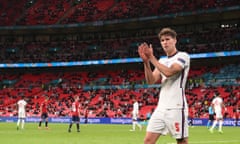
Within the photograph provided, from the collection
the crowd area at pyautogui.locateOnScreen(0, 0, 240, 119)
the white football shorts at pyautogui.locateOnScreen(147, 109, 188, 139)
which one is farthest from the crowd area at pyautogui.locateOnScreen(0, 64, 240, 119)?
the white football shorts at pyautogui.locateOnScreen(147, 109, 188, 139)

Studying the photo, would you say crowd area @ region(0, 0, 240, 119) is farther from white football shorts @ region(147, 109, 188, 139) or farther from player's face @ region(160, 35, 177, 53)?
player's face @ region(160, 35, 177, 53)

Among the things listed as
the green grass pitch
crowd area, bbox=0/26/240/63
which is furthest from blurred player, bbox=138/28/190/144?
crowd area, bbox=0/26/240/63

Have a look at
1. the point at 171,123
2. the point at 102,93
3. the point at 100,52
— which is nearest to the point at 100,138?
the point at 171,123

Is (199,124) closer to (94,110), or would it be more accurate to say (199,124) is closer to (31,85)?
(94,110)

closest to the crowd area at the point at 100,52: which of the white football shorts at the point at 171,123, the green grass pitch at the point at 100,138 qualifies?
the green grass pitch at the point at 100,138

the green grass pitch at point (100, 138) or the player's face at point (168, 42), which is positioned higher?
the player's face at point (168, 42)

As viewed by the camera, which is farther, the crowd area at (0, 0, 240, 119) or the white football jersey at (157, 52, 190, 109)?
the crowd area at (0, 0, 240, 119)

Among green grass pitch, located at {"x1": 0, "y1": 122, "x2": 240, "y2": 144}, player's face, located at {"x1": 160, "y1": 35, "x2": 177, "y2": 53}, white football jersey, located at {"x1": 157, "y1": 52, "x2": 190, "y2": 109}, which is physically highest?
player's face, located at {"x1": 160, "y1": 35, "x2": 177, "y2": 53}

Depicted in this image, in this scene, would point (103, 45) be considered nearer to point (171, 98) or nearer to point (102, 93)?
point (102, 93)

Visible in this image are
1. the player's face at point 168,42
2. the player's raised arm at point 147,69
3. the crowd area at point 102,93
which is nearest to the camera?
the player's raised arm at point 147,69

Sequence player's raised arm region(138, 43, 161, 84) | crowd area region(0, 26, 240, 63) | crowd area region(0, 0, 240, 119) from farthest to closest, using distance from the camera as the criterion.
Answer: crowd area region(0, 26, 240, 63), crowd area region(0, 0, 240, 119), player's raised arm region(138, 43, 161, 84)

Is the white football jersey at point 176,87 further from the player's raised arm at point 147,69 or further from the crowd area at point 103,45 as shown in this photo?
the crowd area at point 103,45

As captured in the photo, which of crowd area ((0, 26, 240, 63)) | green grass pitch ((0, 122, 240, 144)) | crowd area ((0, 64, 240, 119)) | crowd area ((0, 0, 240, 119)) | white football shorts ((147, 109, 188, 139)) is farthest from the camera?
crowd area ((0, 26, 240, 63))

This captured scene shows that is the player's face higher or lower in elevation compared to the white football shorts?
higher
